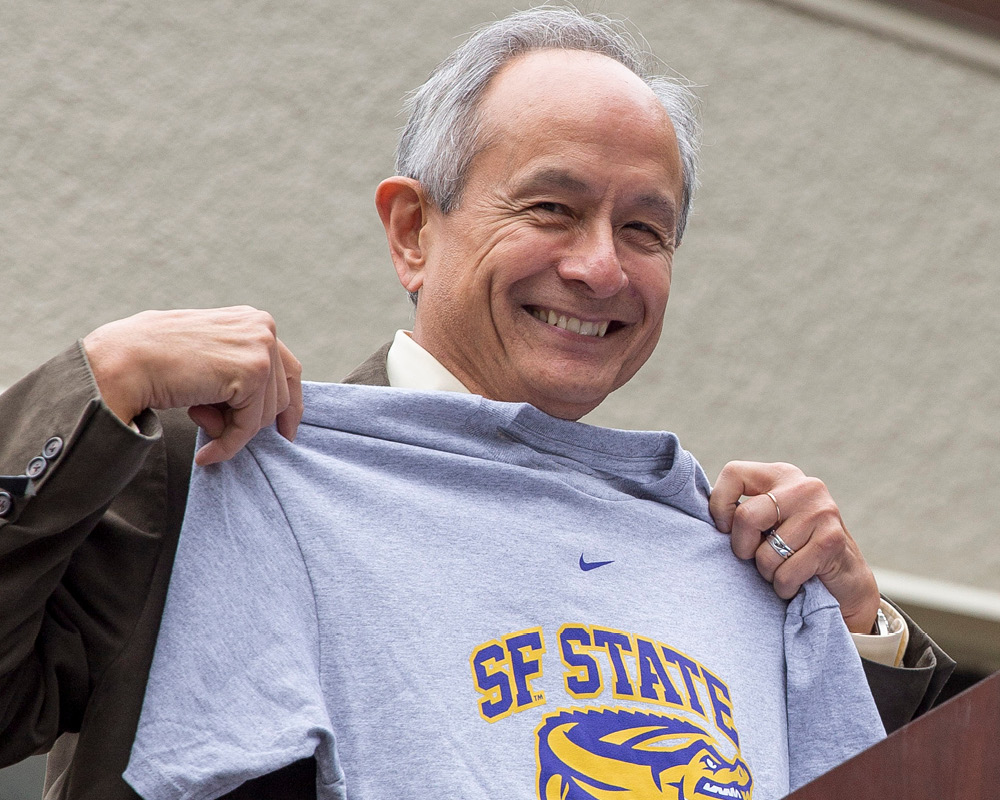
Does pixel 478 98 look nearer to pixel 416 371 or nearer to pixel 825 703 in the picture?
pixel 416 371

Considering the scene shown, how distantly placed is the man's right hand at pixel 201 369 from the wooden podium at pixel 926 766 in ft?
2.54

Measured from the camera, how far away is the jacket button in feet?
4.52

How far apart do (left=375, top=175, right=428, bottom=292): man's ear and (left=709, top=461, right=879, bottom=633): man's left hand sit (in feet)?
1.81

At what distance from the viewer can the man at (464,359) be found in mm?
1463

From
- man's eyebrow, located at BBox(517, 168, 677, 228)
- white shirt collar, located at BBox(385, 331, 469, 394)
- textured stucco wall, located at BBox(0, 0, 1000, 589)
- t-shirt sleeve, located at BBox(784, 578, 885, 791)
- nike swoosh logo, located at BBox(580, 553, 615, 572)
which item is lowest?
textured stucco wall, located at BBox(0, 0, 1000, 589)

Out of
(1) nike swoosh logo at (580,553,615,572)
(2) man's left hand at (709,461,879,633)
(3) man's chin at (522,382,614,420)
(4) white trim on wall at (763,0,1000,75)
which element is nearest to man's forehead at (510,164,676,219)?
(3) man's chin at (522,382,614,420)

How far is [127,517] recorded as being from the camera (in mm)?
1555

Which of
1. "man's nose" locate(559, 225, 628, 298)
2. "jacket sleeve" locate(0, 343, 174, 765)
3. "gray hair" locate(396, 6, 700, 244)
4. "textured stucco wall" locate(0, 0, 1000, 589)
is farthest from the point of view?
"textured stucco wall" locate(0, 0, 1000, 589)

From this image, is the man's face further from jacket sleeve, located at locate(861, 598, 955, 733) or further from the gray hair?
jacket sleeve, located at locate(861, 598, 955, 733)

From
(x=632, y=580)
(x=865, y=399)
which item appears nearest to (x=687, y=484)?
(x=632, y=580)

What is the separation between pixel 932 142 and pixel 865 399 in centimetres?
101

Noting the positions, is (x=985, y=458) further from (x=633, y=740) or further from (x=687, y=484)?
(x=633, y=740)

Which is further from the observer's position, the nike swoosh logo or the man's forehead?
the man's forehead

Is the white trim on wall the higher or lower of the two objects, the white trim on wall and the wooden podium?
the lower
